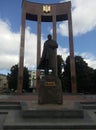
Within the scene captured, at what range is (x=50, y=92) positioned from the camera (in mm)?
11938

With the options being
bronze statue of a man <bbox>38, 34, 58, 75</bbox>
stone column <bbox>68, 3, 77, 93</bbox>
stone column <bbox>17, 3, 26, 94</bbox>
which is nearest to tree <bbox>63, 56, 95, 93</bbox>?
stone column <bbox>68, 3, 77, 93</bbox>

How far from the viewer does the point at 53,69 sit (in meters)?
12.5

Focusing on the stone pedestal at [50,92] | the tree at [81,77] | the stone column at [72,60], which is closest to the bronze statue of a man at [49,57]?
the stone pedestal at [50,92]

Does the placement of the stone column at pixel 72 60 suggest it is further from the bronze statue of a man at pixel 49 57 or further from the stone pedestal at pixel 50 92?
the stone pedestal at pixel 50 92

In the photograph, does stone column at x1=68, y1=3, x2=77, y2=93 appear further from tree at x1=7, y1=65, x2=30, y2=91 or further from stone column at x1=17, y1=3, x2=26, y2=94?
tree at x1=7, y1=65, x2=30, y2=91

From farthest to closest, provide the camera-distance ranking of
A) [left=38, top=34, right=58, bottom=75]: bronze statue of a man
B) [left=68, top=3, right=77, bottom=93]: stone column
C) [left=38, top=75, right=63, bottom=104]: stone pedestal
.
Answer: [left=68, top=3, right=77, bottom=93]: stone column → [left=38, top=34, right=58, bottom=75]: bronze statue of a man → [left=38, top=75, right=63, bottom=104]: stone pedestal

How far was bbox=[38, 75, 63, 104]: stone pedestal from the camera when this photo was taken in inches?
468

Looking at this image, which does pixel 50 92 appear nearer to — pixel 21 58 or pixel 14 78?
pixel 21 58

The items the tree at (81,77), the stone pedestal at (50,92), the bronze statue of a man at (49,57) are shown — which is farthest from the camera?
the tree at (81,77)

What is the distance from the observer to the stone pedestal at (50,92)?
1190 cm

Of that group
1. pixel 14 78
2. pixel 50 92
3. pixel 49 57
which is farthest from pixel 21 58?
pixel 50 92
